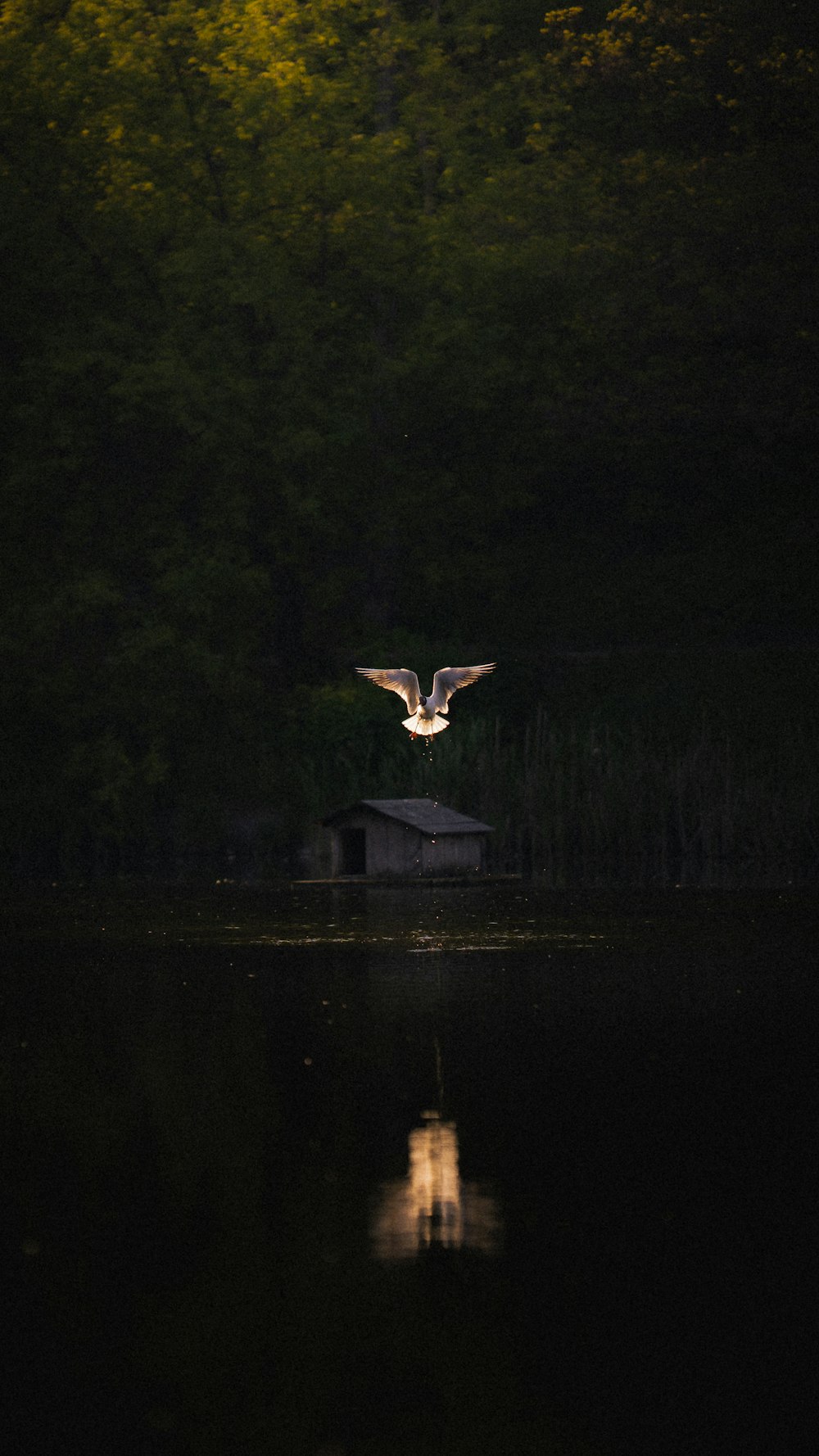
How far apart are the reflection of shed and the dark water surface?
10.1 meters

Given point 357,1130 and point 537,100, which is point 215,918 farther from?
point 537,100

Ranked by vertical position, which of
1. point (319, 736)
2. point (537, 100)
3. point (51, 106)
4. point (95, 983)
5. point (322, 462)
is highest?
point (537, 100)

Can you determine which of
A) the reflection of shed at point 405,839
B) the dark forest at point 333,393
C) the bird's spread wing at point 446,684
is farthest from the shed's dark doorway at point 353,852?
the dark forest at point 333,393

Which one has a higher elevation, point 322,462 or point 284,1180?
point 322,462

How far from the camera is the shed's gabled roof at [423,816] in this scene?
24312 millimetres

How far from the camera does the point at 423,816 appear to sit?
24719 millimetres

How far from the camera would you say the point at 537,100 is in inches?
1567

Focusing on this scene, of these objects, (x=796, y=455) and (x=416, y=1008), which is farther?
(x=796, y=455)

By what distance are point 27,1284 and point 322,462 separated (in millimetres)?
29523

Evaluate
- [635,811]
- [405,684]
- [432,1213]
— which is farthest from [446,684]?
[432,1213]

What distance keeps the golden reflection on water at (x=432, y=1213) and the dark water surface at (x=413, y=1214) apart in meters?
0.02

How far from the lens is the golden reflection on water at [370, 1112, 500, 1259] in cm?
658

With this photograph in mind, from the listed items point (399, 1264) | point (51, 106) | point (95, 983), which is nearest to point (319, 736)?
point (51, 106)

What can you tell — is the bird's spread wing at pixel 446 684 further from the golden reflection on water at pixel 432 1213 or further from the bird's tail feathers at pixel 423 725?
the golden reflection on water at pixel 432 1213
